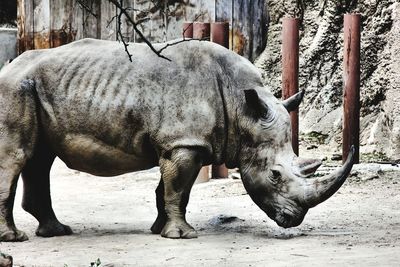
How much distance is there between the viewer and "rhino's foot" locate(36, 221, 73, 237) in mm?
7348

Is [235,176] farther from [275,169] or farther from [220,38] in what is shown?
[275,169]

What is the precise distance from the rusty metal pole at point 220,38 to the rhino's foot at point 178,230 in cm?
298

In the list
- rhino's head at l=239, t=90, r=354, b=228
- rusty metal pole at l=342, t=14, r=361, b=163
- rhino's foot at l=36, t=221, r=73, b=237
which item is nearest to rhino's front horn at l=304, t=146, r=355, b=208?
rhino's head at l=239, t=90, r=354, b=228

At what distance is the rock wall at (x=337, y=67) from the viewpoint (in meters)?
10.8

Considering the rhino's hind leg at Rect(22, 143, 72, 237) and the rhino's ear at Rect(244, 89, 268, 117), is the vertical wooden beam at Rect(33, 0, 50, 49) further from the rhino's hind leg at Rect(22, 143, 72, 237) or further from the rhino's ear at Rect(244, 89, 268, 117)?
the rhino's ear at Rect(244, 89, 268, 117)

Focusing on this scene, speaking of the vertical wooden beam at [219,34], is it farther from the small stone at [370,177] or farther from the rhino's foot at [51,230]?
the rhino's foot at [51,230]

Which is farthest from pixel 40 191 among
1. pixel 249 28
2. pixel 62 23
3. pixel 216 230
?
pixel 249 28

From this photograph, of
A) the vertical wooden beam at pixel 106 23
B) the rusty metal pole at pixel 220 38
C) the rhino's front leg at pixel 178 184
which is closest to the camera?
the rhino's front leg at pixel 178 184

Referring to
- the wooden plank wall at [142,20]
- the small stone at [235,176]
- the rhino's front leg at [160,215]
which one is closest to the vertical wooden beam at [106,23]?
the wooden plank wall at [142,20]

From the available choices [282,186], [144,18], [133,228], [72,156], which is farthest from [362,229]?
[144,18]

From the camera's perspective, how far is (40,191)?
24.5 ft

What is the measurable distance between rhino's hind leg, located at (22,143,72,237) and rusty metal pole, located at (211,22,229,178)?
288 centimetres

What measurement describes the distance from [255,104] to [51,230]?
5.95ft

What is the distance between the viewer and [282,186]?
702 cm
